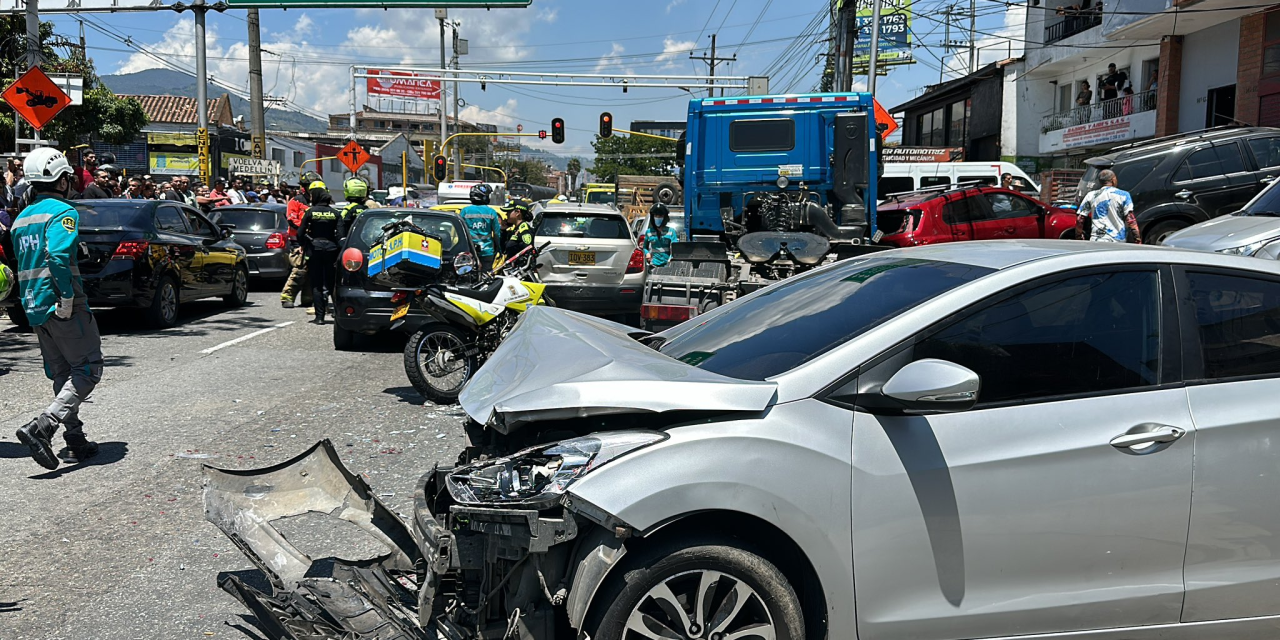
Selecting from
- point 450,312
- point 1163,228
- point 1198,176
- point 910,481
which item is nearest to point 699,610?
point 910,481

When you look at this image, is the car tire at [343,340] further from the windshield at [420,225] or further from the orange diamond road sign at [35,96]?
the orange diamond road sign at [35,96]

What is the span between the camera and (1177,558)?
10.8ft

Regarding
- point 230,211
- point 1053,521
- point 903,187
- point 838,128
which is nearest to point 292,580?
point 1053,521

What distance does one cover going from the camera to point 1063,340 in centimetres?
341

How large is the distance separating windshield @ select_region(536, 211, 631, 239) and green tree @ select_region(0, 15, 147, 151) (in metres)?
9.18

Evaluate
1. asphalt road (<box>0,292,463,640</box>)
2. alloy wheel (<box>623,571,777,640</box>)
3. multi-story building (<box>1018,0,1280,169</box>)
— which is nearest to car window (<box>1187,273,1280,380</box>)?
alloy wheel (<box>623,571,777,640</box>)

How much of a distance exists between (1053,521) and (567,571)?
1.57m

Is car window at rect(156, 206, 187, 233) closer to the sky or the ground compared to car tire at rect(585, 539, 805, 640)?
Result: closer to the sky

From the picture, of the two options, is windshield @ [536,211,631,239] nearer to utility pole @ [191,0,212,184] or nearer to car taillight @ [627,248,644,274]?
car taillight @ [627,248,644,274]

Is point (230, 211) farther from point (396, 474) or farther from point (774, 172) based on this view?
point (396, 474)

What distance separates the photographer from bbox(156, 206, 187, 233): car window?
12.9 metres

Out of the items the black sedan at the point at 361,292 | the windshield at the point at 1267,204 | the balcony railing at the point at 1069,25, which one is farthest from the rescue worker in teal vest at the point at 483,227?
the balcony railing at the point at 1069,25

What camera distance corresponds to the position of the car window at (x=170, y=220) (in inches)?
510

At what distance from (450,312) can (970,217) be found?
11.0m
